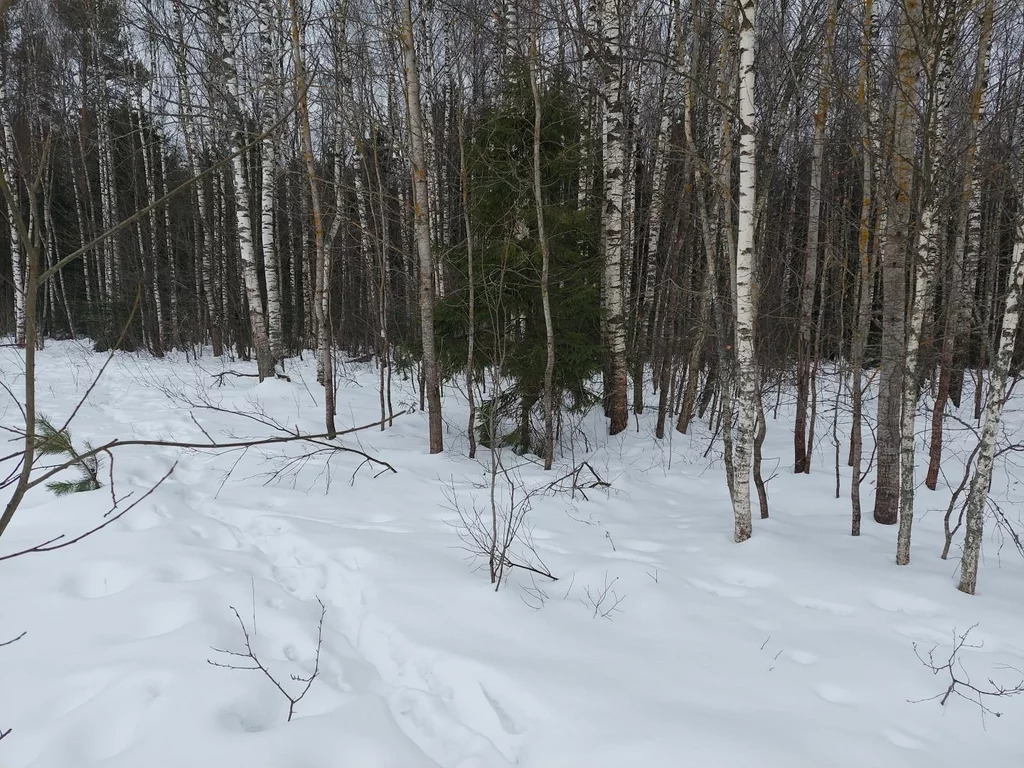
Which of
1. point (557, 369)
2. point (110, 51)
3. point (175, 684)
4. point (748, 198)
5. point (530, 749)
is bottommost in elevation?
point (530, 749)

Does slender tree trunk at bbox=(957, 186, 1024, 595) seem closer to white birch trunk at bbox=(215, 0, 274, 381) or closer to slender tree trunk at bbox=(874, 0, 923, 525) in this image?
slender tree trunk at bbox=(874, 0, 923, 525)

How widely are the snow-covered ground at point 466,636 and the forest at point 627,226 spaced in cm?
33

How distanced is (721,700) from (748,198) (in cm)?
354

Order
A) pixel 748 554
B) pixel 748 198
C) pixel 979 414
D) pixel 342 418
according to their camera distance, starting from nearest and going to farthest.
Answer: pixel 748 198, pixel 748 554, pixel 342 418, pixel 979 414

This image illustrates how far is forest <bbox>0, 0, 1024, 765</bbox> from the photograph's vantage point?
471cm

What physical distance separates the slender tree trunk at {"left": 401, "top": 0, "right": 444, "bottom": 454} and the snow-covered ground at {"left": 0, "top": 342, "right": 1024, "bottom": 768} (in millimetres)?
1462

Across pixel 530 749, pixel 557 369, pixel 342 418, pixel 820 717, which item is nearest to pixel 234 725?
pixel 530 749

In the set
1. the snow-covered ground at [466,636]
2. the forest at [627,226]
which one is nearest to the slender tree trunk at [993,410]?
the forest at [627,226]

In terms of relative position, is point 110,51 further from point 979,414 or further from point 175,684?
point 979,414

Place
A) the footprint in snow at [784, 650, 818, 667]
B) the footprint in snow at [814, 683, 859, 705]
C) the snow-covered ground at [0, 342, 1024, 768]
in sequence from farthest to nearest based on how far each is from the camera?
the footprint in snow at [784, 650, 818, 667], the footprint in snow at [814, 683, 859, 705], the snow-covered ground at [0, 342, 1024, 768]

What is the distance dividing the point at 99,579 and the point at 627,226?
32.7 ft

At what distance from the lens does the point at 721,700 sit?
10.4 ft

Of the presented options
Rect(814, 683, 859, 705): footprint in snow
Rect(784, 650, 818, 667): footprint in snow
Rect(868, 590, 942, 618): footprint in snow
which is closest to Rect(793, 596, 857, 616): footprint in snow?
Rect(868, 590, 942, 618): footprint in snow

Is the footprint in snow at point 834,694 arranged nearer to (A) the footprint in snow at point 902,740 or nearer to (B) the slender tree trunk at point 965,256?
(A) the footprint in snow at point 902,740
